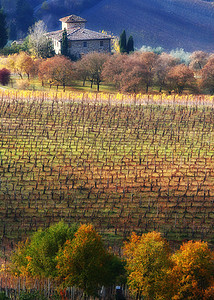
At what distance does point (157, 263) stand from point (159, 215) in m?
11.5

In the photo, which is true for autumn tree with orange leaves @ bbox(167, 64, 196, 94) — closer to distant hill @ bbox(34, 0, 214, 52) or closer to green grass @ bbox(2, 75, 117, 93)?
green grass @ bbox(2, 75, 117, 93)

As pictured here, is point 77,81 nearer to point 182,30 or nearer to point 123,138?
point 123,138

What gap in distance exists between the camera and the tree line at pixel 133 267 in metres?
23.9

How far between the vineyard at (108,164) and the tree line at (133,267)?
24.1 ft

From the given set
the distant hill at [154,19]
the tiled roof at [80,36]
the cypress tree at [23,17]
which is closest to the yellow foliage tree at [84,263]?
the tiled roof at [80,36]

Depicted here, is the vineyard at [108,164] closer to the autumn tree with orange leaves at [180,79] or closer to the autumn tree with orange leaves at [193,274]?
the autumn tree with orange leaves at [193,274]

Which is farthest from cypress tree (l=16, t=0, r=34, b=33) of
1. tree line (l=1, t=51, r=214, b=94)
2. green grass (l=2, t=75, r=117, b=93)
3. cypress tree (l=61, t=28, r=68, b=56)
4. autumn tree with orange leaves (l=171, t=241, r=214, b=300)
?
autumn tree with orange leaves (l=171, t=241, r=214, b=300)

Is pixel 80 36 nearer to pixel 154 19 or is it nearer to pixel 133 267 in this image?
pixel 133 267

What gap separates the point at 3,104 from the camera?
2301 inches

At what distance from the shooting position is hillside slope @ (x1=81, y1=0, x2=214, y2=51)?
144250mm

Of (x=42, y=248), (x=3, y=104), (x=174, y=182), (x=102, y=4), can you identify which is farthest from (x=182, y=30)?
(x=42, y=248)

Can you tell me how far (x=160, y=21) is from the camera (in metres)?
152

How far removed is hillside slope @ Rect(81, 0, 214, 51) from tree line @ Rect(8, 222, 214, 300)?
116196mm

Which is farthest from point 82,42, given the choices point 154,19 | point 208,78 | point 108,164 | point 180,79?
point 154,19
